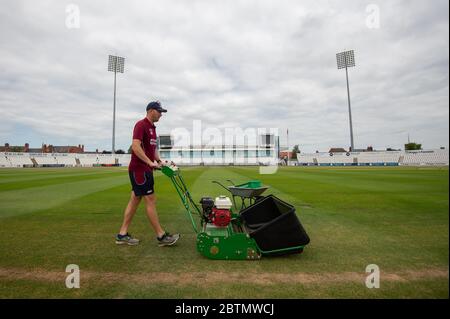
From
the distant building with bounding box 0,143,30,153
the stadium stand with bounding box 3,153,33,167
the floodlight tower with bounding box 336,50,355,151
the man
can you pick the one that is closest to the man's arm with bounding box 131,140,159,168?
the man

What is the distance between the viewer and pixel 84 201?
25.9 feet

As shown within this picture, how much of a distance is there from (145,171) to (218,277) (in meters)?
1.86

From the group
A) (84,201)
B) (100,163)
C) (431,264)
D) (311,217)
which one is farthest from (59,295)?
(100,163)

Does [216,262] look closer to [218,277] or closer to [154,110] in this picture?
[218,277]

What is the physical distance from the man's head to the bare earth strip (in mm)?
2227

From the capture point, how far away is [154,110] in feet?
13.0

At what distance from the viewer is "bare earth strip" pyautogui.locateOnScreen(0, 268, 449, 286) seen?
9.01 feet

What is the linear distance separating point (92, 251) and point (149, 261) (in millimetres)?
990

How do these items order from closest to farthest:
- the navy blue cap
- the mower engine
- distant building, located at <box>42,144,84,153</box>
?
the mower engine < the navy blue cap < distant building, located at <box>42,144,84,153</box>

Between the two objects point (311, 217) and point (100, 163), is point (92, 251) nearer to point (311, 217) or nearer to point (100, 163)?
point (311, 217)

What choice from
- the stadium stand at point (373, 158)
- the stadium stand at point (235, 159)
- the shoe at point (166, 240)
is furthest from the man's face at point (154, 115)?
the stadium stand at point (373, 158)

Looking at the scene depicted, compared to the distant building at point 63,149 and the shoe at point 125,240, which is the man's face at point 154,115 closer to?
the shoe at point 125,240

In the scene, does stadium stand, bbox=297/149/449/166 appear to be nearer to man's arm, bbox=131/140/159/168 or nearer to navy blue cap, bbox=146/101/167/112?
navy blue cap, bbox=146/101/167/112

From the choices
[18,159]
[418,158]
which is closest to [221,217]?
[418,158]
